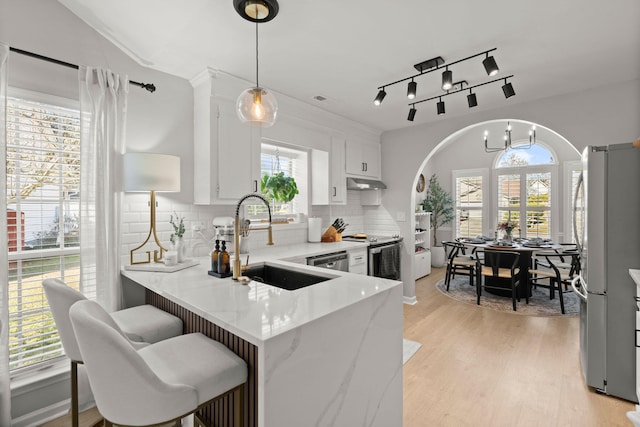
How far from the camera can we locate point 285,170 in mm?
3854

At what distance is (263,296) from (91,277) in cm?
144

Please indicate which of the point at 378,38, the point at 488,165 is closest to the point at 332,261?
the point at 378,38

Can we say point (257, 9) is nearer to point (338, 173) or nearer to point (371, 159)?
point (338, 173)

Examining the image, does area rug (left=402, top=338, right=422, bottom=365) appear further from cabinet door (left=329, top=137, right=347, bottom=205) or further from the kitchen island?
cabinet door (left=329, top=137, right=347, bottom=205)

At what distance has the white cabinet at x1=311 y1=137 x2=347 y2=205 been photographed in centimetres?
388

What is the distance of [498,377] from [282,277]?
1.91m

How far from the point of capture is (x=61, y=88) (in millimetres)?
2080

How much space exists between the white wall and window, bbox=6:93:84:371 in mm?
3727

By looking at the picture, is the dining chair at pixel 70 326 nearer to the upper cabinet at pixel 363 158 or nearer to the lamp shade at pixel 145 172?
the lamp shade at pixel 145 172

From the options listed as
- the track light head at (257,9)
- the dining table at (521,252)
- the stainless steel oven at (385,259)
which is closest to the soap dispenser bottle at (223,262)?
the track light head at (257,9)

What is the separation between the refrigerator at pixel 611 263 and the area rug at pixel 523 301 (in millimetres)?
1746

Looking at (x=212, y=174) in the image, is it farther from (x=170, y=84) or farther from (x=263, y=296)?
(x=263, y=296)

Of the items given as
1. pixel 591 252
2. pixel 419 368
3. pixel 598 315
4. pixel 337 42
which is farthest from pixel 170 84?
pixel 598 315

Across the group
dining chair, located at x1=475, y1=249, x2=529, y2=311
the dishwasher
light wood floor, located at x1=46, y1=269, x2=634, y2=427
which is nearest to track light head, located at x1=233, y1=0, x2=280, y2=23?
the dishwasher
